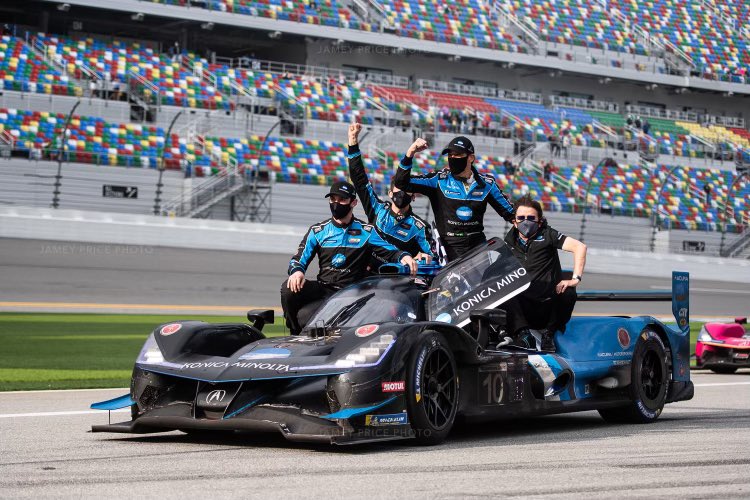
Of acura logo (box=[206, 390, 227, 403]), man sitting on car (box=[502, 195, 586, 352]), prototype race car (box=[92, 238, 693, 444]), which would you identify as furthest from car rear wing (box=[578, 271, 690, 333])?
acura logo (box=[206, 390, 227, 403])

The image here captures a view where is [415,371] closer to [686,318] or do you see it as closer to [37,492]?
[37,492]

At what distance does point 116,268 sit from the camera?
2477 centimetres

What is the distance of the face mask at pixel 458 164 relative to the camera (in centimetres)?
857

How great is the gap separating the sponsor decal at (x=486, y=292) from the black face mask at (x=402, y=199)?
5.48ft

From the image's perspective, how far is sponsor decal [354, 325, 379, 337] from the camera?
6.57 meters

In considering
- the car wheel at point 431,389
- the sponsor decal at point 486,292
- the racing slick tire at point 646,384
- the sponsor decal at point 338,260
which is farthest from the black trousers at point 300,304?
the racing slick tire at point 646,384

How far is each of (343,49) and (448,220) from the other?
34.6m

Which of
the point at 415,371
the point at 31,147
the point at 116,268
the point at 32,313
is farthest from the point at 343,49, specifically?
the point at 415,371

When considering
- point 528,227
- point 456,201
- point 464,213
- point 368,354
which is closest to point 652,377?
point 528,227

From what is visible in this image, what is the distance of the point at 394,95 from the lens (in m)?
40.9

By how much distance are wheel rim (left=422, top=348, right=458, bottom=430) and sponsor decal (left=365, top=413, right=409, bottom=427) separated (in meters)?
0.21

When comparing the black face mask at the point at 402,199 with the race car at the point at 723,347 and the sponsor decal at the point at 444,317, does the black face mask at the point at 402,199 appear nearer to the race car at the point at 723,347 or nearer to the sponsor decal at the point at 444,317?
the sponsor decal at the point at 444,317

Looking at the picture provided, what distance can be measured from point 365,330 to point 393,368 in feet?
1.15

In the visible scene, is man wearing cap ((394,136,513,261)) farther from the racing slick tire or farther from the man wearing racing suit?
the racing slick tire
